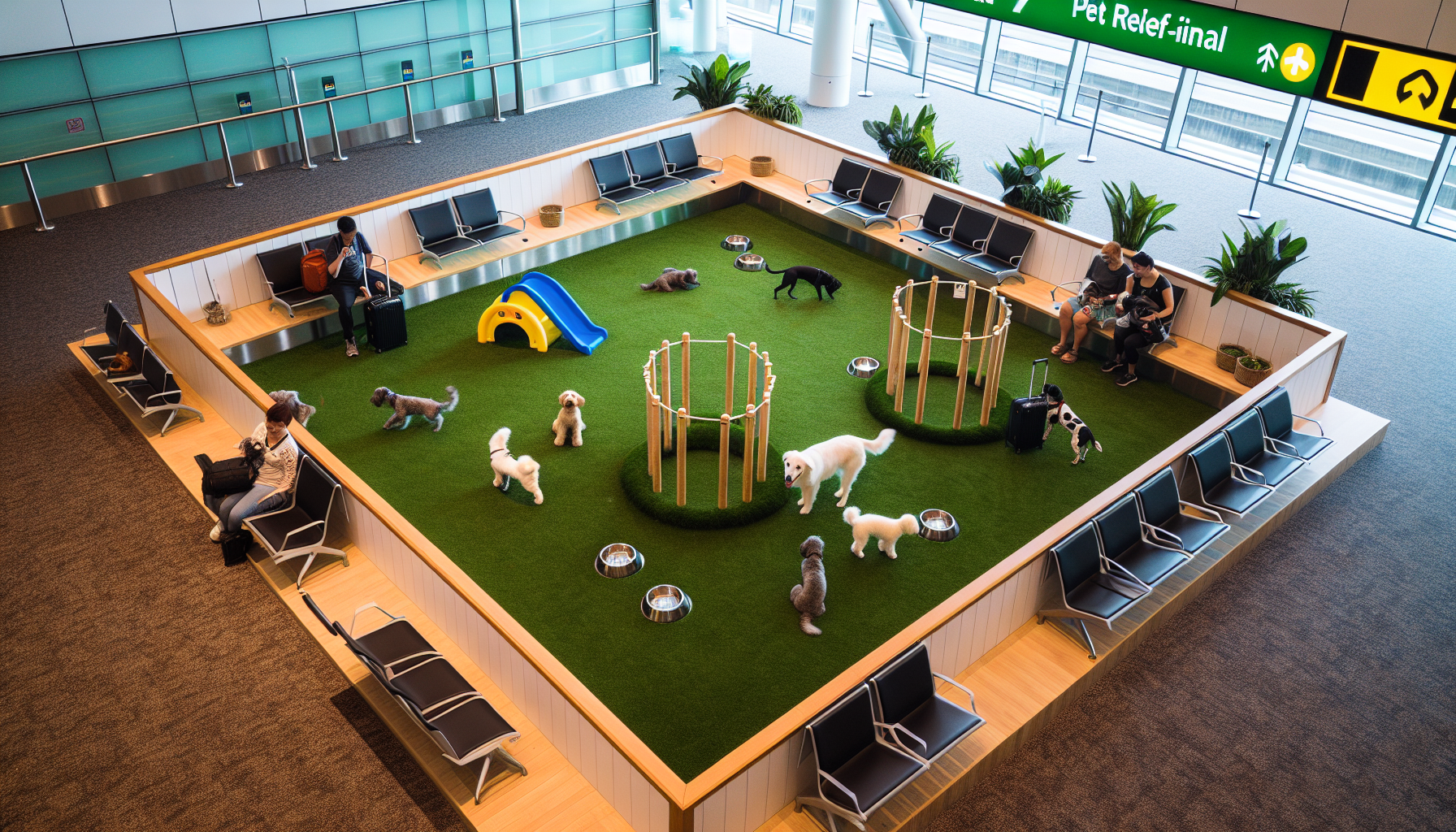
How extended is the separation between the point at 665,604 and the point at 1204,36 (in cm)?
601

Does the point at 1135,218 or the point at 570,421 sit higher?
the point at 1135,218

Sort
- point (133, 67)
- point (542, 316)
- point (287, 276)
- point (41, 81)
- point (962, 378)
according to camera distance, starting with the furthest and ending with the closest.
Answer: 1. point (133, 67)
2. point (41, 81)
3. point (287, 276)
4. point (542, 316)
5. point (962, 378)

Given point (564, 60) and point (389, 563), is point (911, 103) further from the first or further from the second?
point (389, 563)

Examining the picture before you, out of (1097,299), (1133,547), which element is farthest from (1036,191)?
(1133,547)

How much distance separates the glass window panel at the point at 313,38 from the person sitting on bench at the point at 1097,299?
37.3 ft

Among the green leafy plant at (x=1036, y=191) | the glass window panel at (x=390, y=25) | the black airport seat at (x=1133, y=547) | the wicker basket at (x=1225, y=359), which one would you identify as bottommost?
the black airport seat at (x=1133, y=547)

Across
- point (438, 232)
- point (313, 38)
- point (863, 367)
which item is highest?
point (313, 38)

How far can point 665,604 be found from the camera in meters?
7.57

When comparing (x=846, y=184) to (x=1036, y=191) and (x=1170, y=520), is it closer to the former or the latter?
(x=1036, y=191)

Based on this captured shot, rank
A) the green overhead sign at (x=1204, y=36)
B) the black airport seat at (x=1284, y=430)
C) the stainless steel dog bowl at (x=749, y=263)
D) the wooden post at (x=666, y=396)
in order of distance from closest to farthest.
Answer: the green overhead sign at (x=1204, y=36)
the wooden post at (x=666, y=396)
the black airport seat at (x=1284, y=430)
the stainless steel dog bowl at (x=749, y=263)

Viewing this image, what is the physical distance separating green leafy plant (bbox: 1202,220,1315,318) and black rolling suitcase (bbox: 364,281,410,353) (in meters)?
8.18

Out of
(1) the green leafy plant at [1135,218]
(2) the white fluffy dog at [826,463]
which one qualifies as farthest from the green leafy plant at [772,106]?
(2) the white fluffy dog at [826,463]

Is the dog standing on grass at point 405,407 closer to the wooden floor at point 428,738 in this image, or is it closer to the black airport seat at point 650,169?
the wooden floor at point 428,738

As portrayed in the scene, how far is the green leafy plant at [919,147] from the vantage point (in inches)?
506
